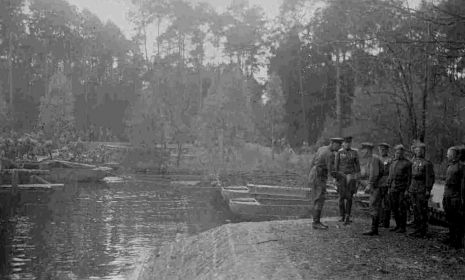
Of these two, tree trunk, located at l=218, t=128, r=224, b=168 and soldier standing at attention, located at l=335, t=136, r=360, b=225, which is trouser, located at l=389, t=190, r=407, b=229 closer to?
soldier standing at attention, located at l=335, t=136, r=360, b=225

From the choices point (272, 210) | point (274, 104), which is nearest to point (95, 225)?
point (272, 210)

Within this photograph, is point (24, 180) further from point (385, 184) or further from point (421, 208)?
point (421, 208)

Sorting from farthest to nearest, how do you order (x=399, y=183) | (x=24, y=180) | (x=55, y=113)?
1. (x=55, y=113)
2. (x=24, y=180)
3. (x=399, y=183)

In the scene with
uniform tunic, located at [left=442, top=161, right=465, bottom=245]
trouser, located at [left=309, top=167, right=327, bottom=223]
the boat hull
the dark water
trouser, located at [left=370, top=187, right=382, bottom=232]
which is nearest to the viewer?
uniform tunic, located at [left=442, top=161, right=465, bottom=245]

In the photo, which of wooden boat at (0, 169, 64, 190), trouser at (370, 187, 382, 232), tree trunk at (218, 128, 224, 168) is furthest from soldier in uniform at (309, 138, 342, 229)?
tree trunk at (218, 128, 224, 168)

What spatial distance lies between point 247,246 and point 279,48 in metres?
43.4

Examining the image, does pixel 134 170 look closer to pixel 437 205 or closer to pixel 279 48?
pixel 279 48

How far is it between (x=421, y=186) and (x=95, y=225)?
13334mm

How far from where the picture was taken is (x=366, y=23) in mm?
15172

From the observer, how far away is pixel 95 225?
21031 mm

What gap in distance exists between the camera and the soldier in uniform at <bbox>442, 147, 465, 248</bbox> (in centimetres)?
1096

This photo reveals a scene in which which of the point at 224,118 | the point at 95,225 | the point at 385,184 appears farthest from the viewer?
the point at 224,118

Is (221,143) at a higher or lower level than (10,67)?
lower

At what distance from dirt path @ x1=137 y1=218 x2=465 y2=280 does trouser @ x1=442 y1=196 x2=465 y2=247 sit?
35cm
